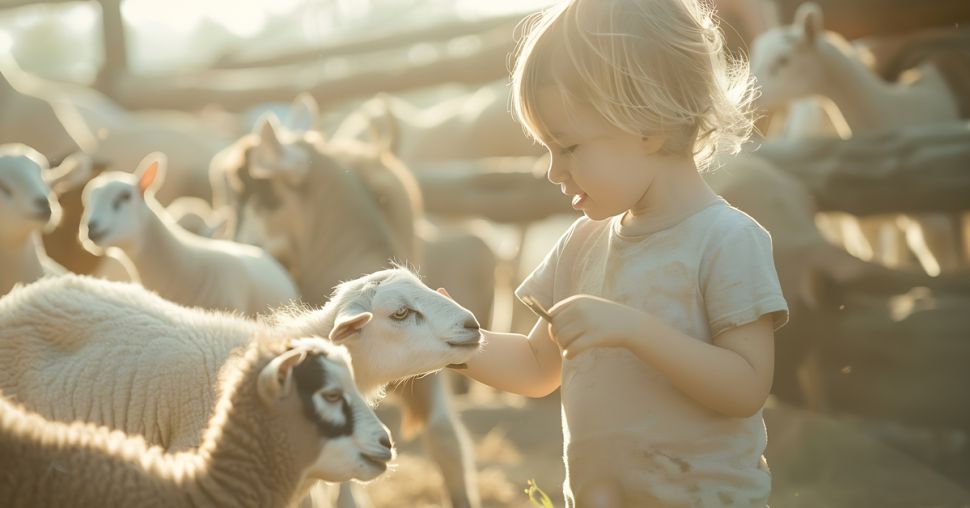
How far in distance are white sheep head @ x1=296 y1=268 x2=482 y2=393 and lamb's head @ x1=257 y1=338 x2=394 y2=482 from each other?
2.14ft

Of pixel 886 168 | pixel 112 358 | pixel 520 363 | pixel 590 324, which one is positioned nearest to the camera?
pixel 590 324

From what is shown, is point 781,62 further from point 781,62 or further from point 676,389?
point 676,389

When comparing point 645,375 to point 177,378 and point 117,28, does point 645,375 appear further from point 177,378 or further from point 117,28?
point 117,28

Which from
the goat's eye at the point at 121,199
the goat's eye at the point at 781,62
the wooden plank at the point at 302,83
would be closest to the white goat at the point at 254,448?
the goat's eye at the point at 121,199

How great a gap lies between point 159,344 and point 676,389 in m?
1.50

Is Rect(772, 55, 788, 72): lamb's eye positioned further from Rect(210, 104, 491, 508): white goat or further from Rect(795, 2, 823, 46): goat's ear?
Rect(210, 104, 491, 508): white goat

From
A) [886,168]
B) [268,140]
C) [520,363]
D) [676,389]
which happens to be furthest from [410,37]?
[676,389]

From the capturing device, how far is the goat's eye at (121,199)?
5.09 metres

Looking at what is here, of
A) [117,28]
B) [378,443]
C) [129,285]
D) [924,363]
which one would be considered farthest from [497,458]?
[117,28]

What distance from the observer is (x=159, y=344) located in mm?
3350

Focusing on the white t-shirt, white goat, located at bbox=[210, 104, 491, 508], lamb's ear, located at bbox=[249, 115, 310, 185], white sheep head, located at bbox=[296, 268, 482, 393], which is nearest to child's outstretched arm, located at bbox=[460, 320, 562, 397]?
white sheep head, located at bbox=[296, 268, 482, 393]

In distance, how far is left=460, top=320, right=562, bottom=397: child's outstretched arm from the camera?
2.93 metres

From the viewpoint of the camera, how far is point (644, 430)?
105 inches

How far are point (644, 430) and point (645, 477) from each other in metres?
Result: 0.11
